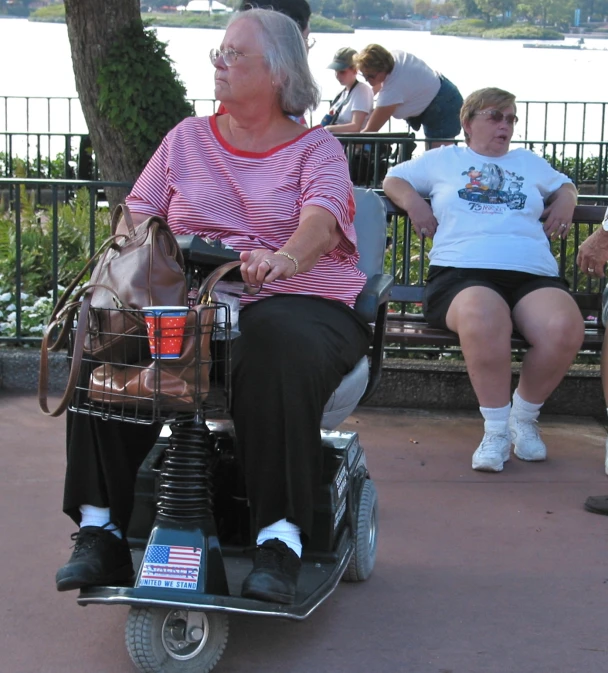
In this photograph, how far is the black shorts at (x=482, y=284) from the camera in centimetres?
440

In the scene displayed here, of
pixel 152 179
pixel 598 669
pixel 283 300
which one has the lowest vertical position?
pixel 598 669

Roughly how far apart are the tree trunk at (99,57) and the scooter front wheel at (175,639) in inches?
146

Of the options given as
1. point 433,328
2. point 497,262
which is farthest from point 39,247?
point 497,262

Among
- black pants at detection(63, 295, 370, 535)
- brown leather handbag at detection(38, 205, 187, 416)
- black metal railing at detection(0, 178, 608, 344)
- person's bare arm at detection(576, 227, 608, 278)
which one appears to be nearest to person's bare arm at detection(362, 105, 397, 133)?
black metal railing at detection(0, 178, 608, 344)

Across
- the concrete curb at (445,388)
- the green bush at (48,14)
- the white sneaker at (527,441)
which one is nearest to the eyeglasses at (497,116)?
the concrete curb at (445,388)

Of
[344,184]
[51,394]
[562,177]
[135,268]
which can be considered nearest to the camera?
[135,268]

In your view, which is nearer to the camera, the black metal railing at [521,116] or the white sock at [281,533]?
the white sock at [281,533]

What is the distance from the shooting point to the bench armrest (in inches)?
125

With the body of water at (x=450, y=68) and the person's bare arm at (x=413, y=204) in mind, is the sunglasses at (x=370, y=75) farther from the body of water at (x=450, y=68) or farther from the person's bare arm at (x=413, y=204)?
the person's bare arm at (x=413, y=204)

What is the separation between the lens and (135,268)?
8.39ft

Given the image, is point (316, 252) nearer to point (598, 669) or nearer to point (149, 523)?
point (149, 523)

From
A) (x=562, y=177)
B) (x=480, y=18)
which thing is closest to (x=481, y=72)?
(x=480, y=18)

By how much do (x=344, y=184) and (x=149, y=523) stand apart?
3.65 ft

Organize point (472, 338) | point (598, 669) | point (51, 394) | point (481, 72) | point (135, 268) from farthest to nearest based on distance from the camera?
point (481, 72) < point (51, 394) < point (472, 338) < point (598, 669) < point (135, 268)
